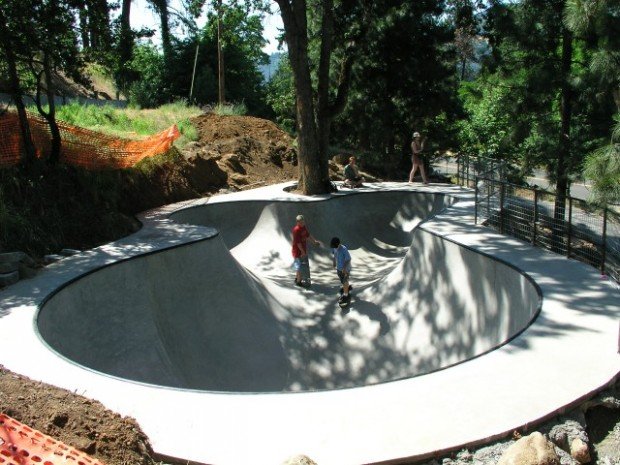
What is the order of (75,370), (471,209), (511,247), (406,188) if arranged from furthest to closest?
(406,188)
(471,209)
(511,247)
(75,370)

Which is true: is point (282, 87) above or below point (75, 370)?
above

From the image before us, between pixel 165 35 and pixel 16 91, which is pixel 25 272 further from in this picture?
pixel 165 35

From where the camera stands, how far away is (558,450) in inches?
204

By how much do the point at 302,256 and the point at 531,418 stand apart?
8.98 metres

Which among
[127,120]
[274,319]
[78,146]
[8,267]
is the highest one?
[127,120]

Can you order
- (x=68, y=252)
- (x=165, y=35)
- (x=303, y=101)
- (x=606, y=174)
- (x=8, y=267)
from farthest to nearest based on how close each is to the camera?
(x=165, y=35), (x=303, y=101), (x=68, y=252), (x=8, y=267), (x=606, y=174)

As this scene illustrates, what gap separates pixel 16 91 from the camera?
12.8 meters

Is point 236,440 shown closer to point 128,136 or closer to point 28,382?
point 28,382

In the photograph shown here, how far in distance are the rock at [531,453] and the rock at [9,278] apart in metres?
8.41

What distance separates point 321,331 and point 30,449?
29.3ft

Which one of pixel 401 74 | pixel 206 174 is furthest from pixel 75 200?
pixel 401 74

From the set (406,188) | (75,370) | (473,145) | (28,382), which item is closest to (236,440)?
(28,382)

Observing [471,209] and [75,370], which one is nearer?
[75,370]

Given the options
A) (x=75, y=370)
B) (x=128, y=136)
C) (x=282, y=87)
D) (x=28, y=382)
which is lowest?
(x=75, y=370)
